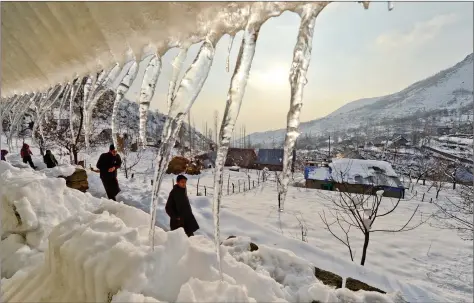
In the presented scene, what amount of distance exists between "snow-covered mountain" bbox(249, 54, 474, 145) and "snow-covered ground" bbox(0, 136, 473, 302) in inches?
4136

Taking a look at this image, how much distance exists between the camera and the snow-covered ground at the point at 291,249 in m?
1.64

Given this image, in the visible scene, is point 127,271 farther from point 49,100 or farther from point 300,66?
point 300,66

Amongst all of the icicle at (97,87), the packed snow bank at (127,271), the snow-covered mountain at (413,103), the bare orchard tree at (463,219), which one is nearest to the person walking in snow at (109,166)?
the packed snow bank at (127,271)

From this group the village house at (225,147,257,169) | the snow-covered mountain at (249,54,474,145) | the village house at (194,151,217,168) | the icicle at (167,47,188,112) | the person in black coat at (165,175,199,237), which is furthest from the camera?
the snow-covered mountain at (249,54,474,145)

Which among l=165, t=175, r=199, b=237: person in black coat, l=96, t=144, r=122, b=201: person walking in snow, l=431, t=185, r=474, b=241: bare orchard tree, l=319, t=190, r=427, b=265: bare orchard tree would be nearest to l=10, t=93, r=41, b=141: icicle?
l=165, t=175, r=199, b=237: person in black coat

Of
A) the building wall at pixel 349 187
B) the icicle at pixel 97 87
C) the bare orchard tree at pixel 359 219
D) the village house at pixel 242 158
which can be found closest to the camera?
the icicle at pixel 97 87

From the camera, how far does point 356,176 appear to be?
28.5m

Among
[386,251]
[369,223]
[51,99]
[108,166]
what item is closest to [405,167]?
[386,251]

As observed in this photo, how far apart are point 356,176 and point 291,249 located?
23192mm

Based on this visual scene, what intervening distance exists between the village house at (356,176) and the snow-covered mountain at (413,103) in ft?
302

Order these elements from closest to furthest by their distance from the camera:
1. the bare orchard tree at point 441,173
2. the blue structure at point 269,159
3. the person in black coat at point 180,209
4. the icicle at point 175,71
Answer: the icicle at point 175,71
the person in black coat at point 180,209
the bare orchard tree at point 441,173
the blue structure at point 269,159

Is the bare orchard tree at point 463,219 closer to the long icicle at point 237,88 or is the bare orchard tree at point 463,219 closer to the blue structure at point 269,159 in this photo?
the long icicle at point 237,88

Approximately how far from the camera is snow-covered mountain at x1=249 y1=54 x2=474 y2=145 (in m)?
124

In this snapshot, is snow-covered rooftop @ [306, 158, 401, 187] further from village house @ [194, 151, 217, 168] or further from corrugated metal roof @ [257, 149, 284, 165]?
village house @ [194, 151, 217, 168]
